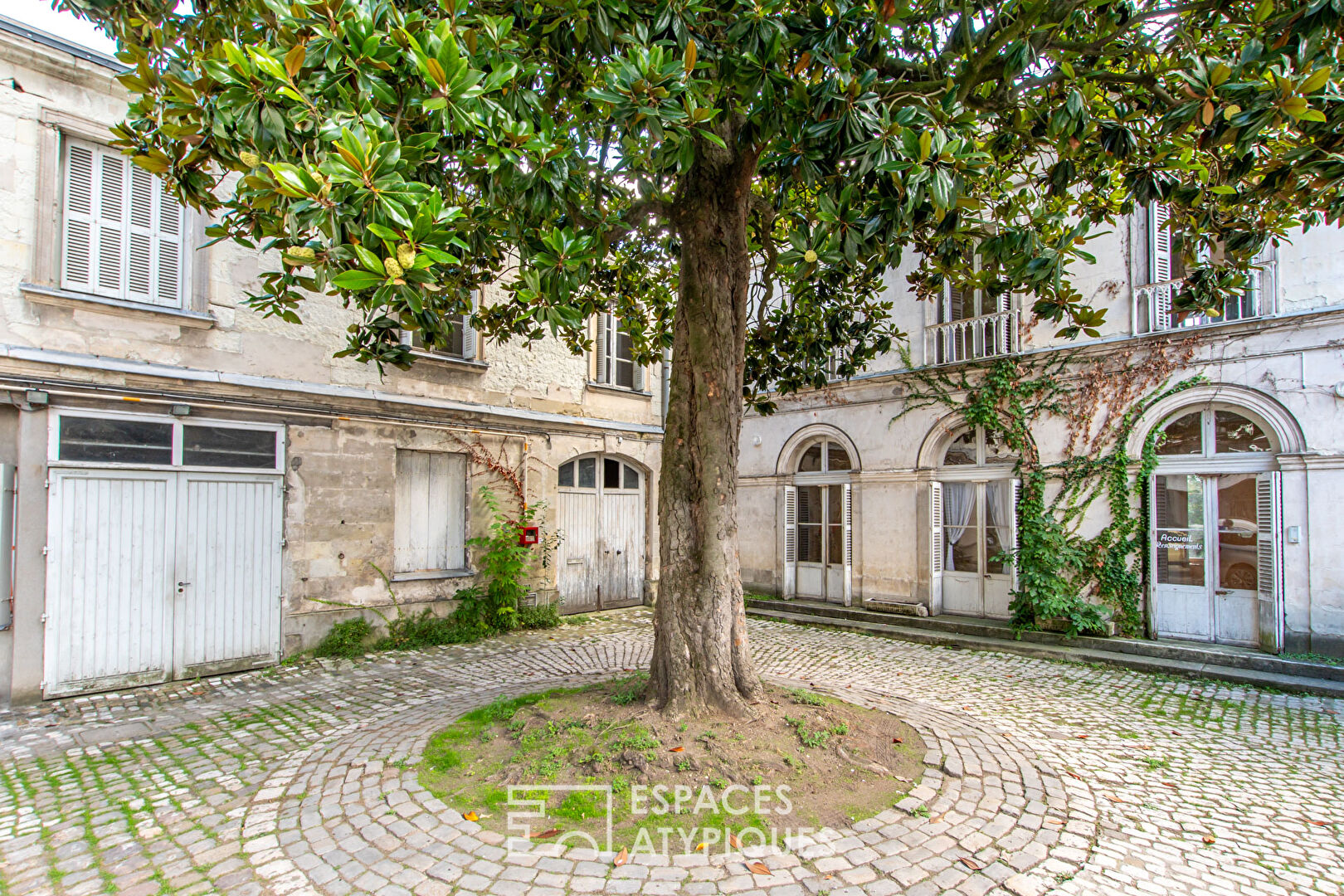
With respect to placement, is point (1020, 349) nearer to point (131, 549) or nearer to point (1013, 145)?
point (1013, 145)

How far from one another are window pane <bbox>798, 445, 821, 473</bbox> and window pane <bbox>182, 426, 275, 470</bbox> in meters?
8.02

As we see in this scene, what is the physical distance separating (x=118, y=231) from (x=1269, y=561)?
40.6ft

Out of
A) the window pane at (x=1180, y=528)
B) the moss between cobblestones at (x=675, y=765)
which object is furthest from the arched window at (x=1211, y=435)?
the moss between cobblestones at (x=675, y=765)

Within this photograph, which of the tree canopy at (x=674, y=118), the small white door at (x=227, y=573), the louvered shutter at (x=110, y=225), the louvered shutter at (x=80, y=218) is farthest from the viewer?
the small white door at (x=227, y=573)

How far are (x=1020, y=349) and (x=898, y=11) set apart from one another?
21.5 feet

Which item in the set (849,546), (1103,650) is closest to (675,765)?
(1103,650)

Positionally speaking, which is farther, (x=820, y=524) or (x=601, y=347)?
(x=820, y=524)

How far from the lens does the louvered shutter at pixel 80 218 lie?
6223 millimetres

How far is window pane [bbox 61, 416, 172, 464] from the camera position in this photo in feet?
19.8

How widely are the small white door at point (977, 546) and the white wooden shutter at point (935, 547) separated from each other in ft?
0.16

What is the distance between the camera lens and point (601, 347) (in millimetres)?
10680

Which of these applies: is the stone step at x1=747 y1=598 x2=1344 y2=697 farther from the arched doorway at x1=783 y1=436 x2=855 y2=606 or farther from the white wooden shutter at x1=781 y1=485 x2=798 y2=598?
the white wooden shutter at x1=781 y1=485 x2=798 y2=598

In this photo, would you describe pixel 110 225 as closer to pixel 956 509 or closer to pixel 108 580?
pixel 108 580

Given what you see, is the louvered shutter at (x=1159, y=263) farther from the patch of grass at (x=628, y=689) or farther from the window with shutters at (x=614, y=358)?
the patch of grass at (x=628, y=689)
